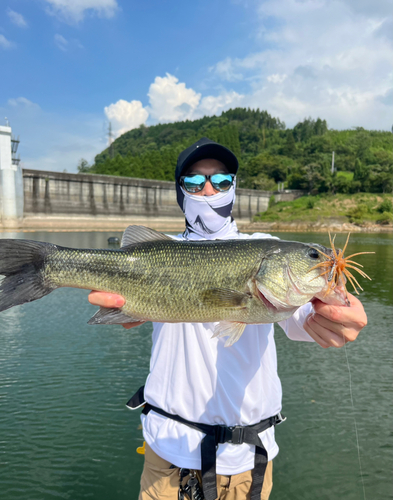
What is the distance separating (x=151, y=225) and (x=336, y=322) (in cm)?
6520

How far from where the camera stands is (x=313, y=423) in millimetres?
7504

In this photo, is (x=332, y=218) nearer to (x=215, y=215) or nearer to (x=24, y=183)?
(x=24, y=183)

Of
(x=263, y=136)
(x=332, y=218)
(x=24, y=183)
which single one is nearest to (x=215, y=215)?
(x=24, y=183)

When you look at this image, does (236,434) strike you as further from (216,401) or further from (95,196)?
(95,196)

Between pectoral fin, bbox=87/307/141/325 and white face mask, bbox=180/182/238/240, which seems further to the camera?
white face mask, bbox=180/182/238/240

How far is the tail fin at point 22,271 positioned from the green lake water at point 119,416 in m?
4.28

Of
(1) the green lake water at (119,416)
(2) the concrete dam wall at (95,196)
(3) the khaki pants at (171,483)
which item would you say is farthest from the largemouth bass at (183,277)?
(2) the concrete dam wall at (95,196)

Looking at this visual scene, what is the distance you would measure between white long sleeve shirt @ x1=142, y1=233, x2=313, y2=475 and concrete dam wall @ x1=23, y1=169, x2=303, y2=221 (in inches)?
2308

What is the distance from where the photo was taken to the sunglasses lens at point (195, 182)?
3.61 meters

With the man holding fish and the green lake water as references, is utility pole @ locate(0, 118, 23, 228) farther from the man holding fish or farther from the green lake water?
the man holding fish

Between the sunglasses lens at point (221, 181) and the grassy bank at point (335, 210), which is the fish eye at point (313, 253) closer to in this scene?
the sunglasses lens at point (221, 181)

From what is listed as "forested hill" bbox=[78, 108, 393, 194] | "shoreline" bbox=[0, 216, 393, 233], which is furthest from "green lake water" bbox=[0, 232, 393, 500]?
"forested hill" bbox=[78, 108, 393, 194]

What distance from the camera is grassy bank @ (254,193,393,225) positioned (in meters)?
72.9

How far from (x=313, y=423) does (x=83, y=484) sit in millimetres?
4656
